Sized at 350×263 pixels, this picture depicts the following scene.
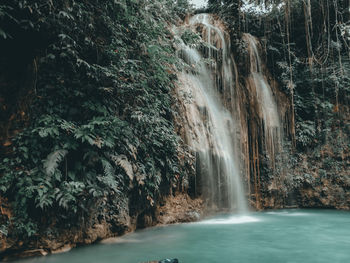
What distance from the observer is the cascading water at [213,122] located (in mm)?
7051

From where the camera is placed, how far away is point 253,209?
8.77m

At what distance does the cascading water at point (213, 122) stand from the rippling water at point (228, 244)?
3.33ft

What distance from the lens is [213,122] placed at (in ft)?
26.0

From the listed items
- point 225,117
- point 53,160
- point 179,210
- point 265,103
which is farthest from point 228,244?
point 265,103

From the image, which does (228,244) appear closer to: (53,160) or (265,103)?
(53,160)

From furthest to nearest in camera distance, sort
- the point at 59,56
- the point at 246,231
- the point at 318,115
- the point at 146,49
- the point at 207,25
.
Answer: the point at 318,115, the point at 207,25, the point at 246,231, the point at 146,49, the point at 59,56

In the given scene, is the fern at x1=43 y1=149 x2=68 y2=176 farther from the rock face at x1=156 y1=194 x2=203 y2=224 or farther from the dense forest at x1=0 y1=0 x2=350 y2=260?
the rock face at x1=156 y1=194 x2=203 y2=224

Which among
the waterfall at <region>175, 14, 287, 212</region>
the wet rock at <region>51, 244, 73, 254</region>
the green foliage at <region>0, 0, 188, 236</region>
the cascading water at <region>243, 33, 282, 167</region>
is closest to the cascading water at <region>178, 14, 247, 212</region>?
the waterfall at <region>175, 14, 287, 212</region>

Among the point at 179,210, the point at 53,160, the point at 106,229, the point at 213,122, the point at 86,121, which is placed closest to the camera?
the point at 53,160

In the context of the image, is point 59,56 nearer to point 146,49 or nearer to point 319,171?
point 146,49

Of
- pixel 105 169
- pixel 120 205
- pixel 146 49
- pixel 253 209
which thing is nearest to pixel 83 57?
pixel 146 49

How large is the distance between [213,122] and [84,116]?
4371 millimetres

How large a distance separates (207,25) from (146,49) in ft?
16.5

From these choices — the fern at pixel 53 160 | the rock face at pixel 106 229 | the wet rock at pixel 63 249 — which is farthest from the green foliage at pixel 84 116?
the wet rock at pixel 63 249
